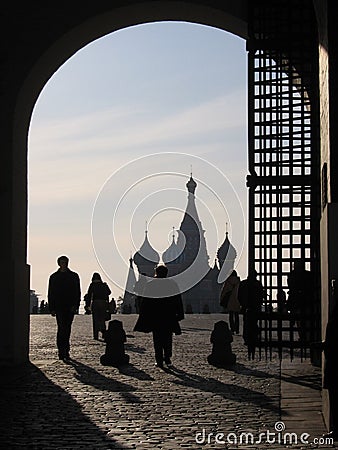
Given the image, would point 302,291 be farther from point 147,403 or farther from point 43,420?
point 43,420

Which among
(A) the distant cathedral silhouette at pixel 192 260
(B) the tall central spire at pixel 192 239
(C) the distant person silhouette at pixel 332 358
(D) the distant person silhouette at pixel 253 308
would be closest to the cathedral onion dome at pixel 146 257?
(A) the distant cathedral silhouette at pixel 192 260

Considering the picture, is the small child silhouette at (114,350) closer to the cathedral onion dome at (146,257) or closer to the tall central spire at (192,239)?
the cathedral onion dome at (146,257)

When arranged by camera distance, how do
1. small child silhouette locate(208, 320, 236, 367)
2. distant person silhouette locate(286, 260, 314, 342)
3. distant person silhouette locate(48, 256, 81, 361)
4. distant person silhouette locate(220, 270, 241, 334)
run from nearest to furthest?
distant person silhouette locate(286, 260, 314, 342), small child silhouette locate(208, 320, 236, 367), distant person silhouette locate(48, 256, 81, 361), distant person silhouette locate(220, 270, 241, 334)

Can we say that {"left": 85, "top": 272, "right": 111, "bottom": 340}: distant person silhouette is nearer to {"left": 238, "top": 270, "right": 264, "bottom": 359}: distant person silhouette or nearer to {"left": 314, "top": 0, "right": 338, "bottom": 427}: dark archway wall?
{"left": 238, "top": 270, "right": 264, "bottom": 359}: distant person silhouette

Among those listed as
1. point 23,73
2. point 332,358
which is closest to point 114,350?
point 23,73

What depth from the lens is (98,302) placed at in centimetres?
2352

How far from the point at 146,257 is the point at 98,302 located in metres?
112

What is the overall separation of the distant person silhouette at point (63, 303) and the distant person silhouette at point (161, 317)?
1.23 m

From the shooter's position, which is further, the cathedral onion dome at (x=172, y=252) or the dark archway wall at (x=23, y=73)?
the cathedral onion dome at (x=172, y=252)

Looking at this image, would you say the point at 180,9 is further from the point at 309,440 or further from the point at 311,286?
the point at 309,440

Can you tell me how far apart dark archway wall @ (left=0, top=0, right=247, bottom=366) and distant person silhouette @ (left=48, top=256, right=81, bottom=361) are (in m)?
0.71

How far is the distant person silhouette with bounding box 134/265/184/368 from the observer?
16.7 meters

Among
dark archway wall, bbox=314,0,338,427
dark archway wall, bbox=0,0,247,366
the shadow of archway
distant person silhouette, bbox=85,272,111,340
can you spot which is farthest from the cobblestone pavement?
distant person silhouette, bbox=85,272,111,340

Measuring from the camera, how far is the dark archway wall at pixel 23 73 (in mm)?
16484
